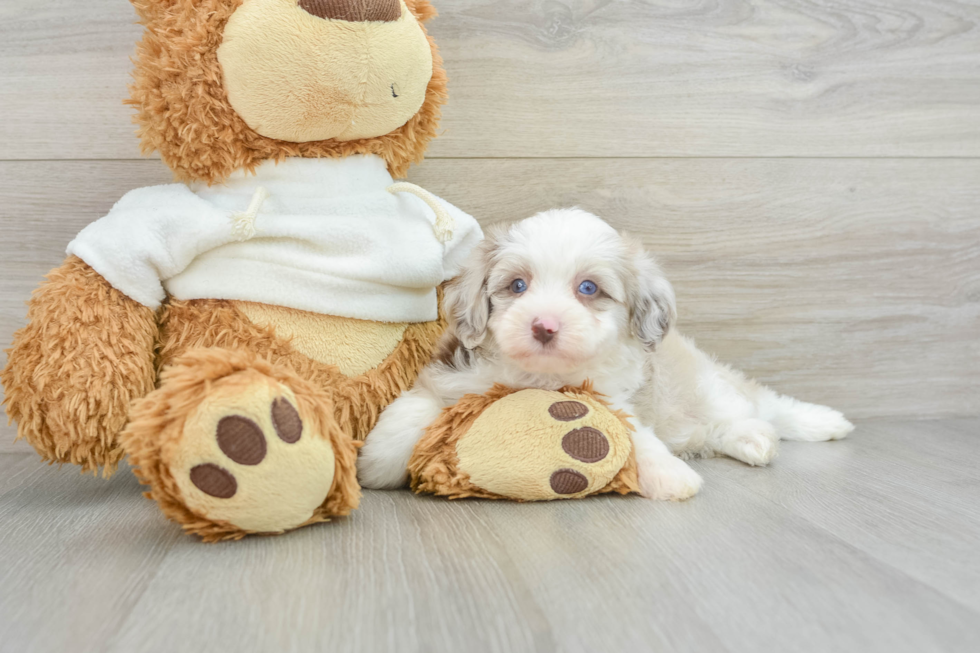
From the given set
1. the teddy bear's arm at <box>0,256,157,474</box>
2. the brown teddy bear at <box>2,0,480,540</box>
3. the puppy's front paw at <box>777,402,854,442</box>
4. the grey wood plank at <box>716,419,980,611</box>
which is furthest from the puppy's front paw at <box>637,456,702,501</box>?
the teddy bear's arm at <box>0,256,157,474</box>

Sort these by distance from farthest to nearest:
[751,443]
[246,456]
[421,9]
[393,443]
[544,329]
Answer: [751,443] < [421,9] < [393,443] < [544,329] < [246,456]

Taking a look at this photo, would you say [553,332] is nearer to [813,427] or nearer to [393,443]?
[393,443]

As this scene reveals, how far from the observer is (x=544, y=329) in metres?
1.31

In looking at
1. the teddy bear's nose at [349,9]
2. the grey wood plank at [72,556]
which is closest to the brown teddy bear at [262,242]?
the teddy bear's nose at [349,9]

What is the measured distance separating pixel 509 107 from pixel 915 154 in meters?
1.18

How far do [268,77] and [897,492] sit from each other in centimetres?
145

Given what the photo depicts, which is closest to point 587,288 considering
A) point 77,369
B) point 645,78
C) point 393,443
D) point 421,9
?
point 393,443

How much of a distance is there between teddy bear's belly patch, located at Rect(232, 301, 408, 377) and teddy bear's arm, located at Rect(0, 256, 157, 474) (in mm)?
225

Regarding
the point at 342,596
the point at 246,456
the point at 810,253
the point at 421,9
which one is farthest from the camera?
the point at 810,253

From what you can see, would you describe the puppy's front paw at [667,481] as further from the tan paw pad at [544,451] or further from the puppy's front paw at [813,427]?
the puppy's front paw at [813,427]

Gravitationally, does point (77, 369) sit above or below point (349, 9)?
below

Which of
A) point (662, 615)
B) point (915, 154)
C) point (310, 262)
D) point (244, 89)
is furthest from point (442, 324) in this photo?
point (915, 154)

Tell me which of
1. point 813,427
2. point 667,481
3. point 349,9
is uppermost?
point 349,9

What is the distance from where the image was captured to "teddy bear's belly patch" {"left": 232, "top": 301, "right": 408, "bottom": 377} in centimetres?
146
